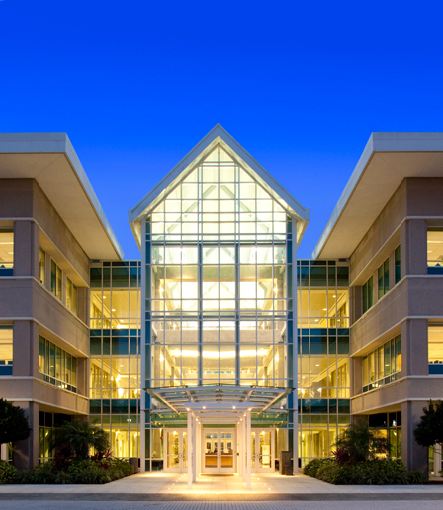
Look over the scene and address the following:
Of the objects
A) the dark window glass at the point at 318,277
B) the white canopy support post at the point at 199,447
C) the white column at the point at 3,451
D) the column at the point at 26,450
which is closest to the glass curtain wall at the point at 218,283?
the white canopy support post at the point at 199,447

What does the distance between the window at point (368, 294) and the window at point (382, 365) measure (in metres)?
2.78

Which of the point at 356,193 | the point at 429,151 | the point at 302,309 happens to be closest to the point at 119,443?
the point at 302,309

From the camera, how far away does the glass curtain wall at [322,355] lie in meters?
43.9

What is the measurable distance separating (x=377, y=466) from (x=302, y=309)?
17.4m

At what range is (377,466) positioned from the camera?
98.2ft

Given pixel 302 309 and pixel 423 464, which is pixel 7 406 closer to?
pixel 423 464

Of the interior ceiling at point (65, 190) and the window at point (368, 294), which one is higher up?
the interior ceiling at point (65, 190)

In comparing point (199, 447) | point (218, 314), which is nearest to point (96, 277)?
point (218, 314)

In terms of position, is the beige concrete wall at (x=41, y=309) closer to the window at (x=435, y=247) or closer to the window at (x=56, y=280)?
the window at (x=56, y=280)

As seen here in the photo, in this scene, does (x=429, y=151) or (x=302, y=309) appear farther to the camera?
(x=302, y=309)

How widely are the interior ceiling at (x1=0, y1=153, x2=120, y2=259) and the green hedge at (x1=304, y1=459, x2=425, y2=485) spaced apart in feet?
54.9

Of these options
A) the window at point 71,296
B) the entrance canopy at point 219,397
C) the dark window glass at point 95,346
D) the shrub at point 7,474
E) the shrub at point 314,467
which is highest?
the window at point 71,296

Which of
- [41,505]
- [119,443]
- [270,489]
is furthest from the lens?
[119,443]

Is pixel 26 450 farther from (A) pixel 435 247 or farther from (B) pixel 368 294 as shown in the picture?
(B) pixel 368 294
